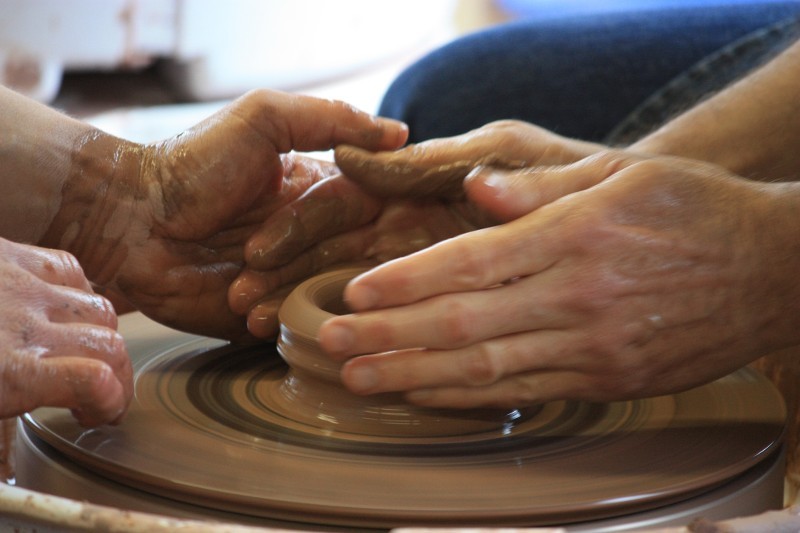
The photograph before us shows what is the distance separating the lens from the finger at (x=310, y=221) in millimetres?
1375

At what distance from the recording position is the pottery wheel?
89 centimetres

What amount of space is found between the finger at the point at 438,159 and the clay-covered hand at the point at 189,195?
0.07 meters

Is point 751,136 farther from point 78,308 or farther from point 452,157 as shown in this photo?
point 78,308

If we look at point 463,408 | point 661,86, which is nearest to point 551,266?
point 463,408

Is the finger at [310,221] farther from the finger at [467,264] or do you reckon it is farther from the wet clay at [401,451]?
the finger at [467,264]

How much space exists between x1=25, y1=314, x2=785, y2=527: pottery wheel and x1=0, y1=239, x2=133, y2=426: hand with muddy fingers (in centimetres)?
8

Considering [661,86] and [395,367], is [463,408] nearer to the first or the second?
[395,367]

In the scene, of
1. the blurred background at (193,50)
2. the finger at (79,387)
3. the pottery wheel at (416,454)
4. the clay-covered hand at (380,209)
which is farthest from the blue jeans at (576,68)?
the blurred background at (193,50)

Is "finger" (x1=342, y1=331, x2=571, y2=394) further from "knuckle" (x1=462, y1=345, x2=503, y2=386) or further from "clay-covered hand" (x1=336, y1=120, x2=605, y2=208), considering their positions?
"clay-covered hand" (x1=336, y1=120, x2=605, y2=208)

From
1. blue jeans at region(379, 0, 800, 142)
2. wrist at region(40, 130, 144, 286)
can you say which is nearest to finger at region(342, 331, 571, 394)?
wrist at region(40, 130, 144, 286)

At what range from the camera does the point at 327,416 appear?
1.10 meters

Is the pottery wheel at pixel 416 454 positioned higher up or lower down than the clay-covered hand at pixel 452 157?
lower down

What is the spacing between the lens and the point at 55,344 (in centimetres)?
94

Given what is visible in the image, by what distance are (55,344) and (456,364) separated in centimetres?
40
